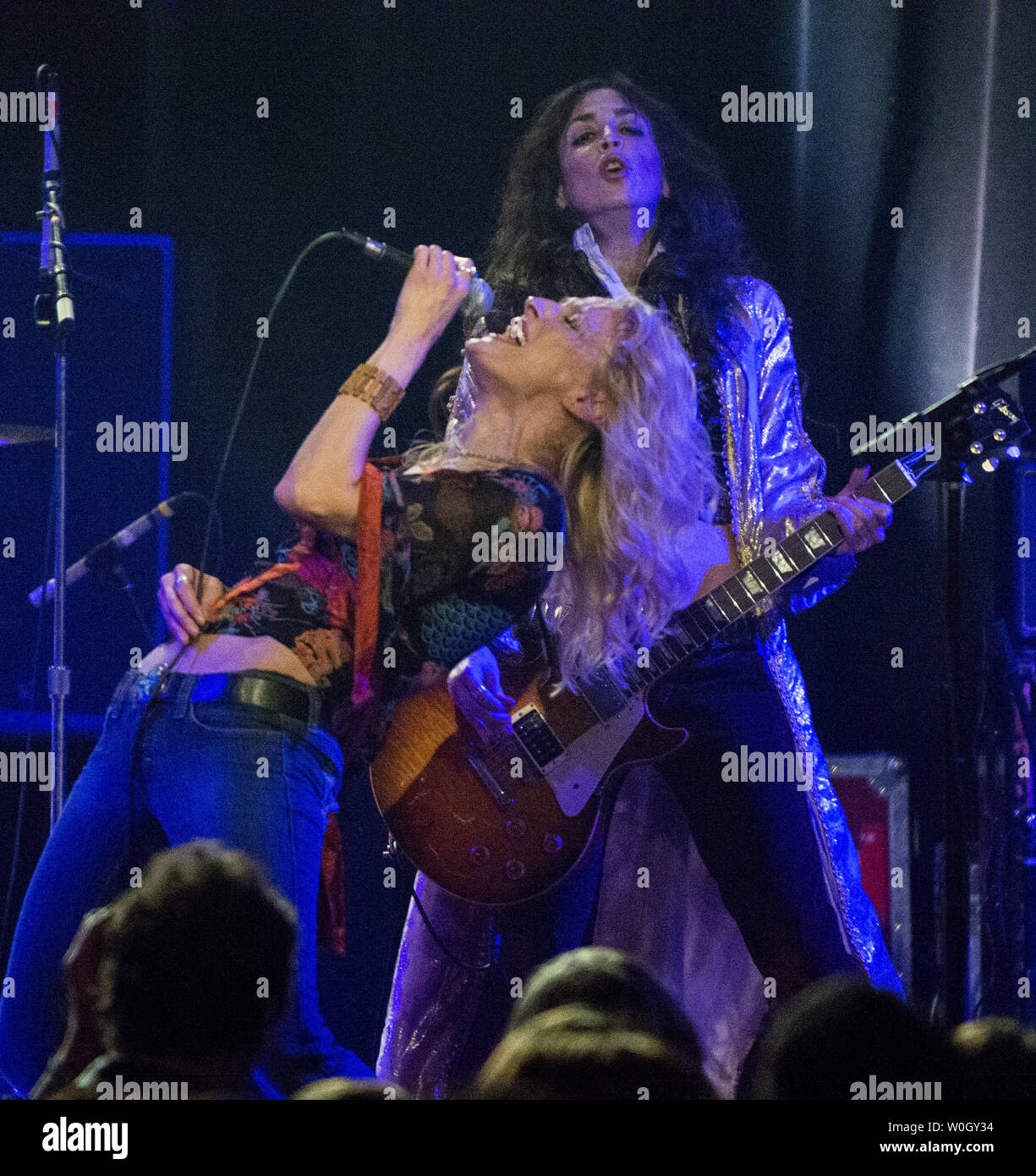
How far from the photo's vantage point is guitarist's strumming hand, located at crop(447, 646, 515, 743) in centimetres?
314

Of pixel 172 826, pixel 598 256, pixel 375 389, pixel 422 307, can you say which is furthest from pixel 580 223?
pixel 172 826

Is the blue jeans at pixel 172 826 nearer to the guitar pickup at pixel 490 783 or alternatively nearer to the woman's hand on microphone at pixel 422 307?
Result: the guitar pickup at pixel 490 783

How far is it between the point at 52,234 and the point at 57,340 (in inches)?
10.1

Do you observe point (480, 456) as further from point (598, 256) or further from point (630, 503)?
point (598, 256)

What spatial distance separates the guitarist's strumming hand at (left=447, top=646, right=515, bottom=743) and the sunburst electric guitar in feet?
0.05

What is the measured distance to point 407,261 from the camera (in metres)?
3.38

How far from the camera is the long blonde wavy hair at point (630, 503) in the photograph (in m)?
3.18

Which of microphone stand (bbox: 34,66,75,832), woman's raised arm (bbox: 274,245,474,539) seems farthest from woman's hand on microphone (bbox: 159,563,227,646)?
microphone stand (bbox: 34,66,75,832)

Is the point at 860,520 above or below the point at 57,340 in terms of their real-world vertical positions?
below

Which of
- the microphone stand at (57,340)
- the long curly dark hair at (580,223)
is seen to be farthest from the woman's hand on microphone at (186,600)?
the long curly dark hair at (580,223)

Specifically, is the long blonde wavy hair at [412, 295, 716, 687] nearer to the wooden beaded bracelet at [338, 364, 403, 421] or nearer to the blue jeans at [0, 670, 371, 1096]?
the wooden beaded bracelet at [338, 364, 403, 421]

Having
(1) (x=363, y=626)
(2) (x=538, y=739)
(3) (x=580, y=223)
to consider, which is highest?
(3) (x=580, y=223)
